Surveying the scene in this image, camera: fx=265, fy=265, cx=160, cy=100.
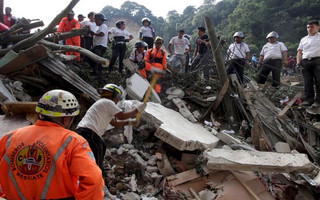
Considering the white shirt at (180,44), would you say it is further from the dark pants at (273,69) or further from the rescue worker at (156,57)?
the dark pants at (273,69)

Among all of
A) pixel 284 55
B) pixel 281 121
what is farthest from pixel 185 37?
pixel 281 121

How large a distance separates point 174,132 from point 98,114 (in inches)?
62.6

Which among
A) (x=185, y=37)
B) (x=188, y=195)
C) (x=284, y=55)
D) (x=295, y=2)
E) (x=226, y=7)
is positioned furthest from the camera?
(x=226, y=7)

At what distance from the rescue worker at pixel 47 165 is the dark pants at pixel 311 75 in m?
5.60

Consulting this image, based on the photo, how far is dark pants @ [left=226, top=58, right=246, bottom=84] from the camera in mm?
7164

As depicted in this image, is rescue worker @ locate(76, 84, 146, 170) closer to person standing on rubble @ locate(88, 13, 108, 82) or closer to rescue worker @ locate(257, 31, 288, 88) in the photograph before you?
person standing on rubble @ locate(88, 13, 108, 82)

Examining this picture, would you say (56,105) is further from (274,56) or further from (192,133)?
(274,56)

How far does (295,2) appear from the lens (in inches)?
949

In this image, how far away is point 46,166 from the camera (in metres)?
1.62

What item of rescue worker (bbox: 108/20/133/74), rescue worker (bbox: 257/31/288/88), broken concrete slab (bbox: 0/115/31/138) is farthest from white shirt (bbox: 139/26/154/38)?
broken concrete slab (bbox: 0/115/31/138)

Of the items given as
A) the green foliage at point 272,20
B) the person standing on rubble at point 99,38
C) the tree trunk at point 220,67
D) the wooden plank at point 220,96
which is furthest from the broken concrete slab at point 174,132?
the green foliage at point 272,20

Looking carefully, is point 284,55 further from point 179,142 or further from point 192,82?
point 179,142

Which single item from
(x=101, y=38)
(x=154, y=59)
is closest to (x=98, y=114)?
(x=154, y=59)

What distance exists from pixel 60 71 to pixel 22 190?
4.12 m
